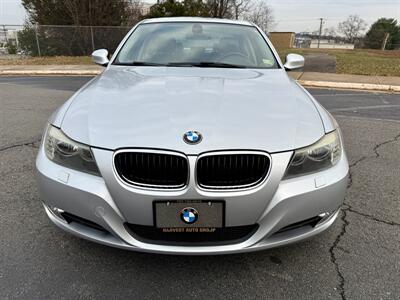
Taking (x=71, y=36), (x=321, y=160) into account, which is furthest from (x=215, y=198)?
(x=71, y=36)

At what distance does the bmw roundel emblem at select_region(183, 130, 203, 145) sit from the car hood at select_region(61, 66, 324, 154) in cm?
3

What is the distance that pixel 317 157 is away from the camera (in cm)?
208

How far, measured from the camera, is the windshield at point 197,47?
134 inches

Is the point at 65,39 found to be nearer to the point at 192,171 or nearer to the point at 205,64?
the point at 205,64

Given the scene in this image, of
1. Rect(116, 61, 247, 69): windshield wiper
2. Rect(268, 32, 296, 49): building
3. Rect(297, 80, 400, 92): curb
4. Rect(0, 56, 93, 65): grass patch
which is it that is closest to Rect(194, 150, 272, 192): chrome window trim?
Rect(116, 61, 247, 69): windshield wiper

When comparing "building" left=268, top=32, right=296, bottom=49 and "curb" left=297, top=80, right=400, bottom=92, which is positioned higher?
"curb" left=297, top=80, right=400, bottom=92

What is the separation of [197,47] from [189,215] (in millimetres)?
2133

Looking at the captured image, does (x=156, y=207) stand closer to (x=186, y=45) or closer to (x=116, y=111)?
(x=116, y=111)

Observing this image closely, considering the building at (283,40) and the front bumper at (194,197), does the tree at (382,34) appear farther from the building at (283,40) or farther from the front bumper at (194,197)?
the front bumper at (194,197)

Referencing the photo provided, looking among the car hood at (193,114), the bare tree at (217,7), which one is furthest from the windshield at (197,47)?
the bare tree at (217,7)

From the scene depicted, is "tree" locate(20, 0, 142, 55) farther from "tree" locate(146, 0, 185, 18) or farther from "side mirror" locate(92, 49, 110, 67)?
"side mirror" locate(92, 49, 110, 67)

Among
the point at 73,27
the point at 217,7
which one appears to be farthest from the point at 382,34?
the point at 73,27

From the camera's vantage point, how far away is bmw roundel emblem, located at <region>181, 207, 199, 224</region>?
1.89 m

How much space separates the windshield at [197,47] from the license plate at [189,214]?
5.89 ft
